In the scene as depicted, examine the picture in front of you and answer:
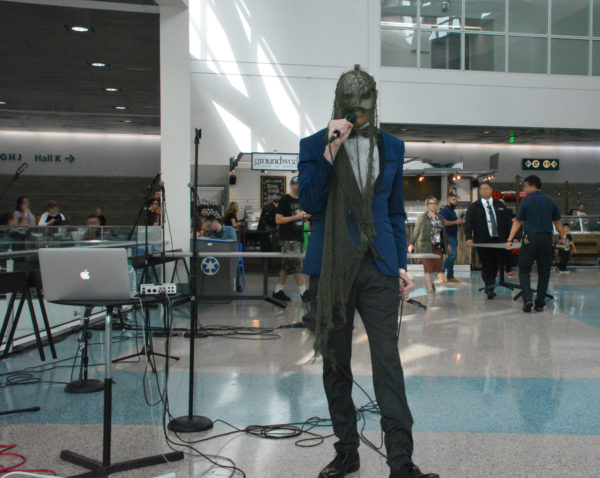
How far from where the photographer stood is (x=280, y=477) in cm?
247

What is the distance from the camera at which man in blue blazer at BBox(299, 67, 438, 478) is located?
7.37ft

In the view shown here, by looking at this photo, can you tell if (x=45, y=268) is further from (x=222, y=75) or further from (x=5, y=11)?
(x=222, y=75)

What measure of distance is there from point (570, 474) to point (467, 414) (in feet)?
2.81

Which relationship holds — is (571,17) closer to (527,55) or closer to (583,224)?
(527,55)

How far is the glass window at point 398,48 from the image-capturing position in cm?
1280

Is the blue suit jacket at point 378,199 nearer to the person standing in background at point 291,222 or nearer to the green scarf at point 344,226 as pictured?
the green scarf at point 344,226

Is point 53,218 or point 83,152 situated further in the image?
point 83,152

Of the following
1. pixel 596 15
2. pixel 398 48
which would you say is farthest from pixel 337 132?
pixel 596 15

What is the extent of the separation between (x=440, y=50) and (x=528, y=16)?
8.14 feet

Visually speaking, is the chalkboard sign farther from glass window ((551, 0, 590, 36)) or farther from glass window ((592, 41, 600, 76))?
glass window ((592, 41, 600, 76))

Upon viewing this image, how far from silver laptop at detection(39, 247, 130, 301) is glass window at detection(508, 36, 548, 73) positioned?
42.4 ft

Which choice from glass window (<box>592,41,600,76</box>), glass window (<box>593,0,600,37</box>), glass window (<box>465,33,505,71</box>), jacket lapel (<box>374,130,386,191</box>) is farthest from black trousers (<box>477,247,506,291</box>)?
glass window (<box>593,0,600,37</box>)

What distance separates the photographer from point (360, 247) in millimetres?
2254

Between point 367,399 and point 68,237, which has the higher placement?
point 68,237
